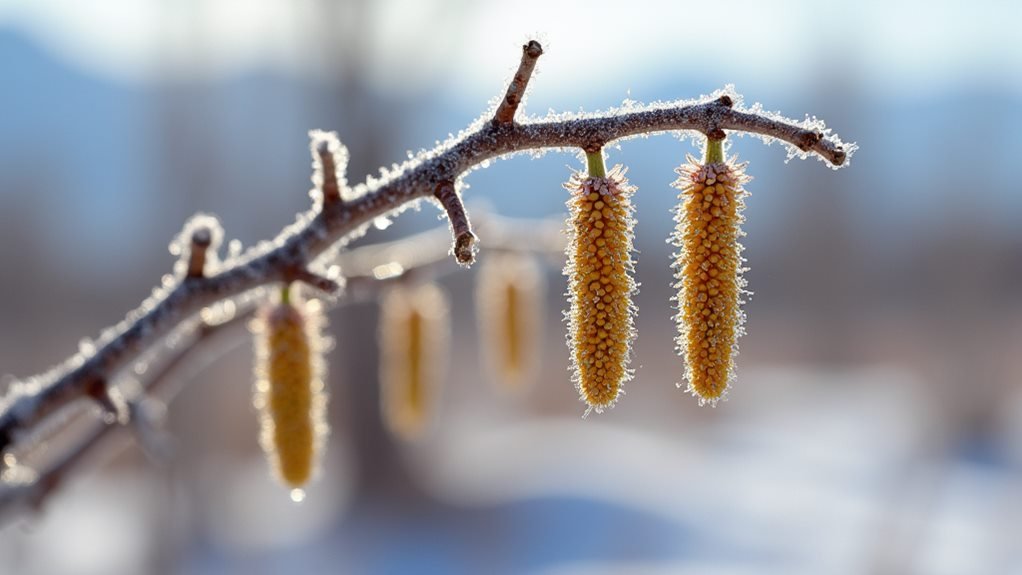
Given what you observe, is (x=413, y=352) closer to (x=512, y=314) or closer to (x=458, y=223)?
(x=512, y=314)

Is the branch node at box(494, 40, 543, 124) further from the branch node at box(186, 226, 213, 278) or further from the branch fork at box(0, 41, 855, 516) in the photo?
the branch node at box(186, 226, 213, 278)

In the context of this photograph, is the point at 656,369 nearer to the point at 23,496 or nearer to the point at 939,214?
the point at 939,214

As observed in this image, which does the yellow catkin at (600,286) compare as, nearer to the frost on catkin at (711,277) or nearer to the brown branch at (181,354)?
the frost on catkin at (711,277)

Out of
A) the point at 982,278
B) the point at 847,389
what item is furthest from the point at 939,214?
the point at 847,389

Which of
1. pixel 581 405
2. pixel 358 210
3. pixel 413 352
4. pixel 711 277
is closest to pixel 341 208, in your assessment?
pixel 358 210

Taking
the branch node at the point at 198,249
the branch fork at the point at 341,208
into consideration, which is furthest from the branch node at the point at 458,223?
the branch node at the point at 198,249

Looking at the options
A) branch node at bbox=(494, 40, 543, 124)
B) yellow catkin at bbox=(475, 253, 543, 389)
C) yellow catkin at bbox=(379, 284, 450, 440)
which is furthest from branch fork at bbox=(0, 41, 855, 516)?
yellow catkin at bbox=(475, 253, 543, 389)
